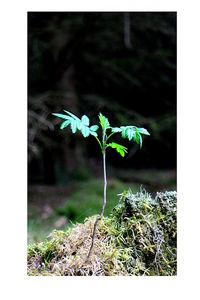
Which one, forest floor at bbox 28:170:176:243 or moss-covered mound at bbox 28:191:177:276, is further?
forest floor at bbox 28:170:176:243

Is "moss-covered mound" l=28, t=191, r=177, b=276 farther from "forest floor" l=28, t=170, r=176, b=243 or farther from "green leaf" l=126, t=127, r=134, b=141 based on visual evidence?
"forest floor" l=28, t=170, r=176, b=243

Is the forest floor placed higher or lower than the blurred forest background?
lower

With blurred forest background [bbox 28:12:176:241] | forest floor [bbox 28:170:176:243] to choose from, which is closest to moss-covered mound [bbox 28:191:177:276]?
forest floor [bbox 28:170:176:243]

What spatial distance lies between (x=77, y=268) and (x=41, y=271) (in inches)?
5.2

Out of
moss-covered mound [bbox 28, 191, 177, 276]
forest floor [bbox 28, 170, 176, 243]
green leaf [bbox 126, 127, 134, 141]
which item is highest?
green leaf [bbox 126, 127, 134, 141]

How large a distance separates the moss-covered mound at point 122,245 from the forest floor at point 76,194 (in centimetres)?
271

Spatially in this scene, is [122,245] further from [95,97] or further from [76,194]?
[95,97]

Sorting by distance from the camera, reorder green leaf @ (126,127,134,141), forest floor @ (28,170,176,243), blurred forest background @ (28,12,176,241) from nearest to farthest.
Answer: green leaf @ (126,127,134,141), forest floor @ (28,170,176,243), blurred forest background @ (28,12,176,241)

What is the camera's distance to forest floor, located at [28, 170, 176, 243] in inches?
177

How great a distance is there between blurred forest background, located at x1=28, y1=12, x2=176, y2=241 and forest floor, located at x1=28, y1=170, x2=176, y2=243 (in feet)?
0.05

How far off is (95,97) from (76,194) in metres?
1.75

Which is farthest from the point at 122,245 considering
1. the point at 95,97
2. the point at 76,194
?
the point at 95,97

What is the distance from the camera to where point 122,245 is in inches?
46.1

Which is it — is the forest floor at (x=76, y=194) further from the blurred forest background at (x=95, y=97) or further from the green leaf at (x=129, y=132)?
the green leaf at (x=129, y=132)
